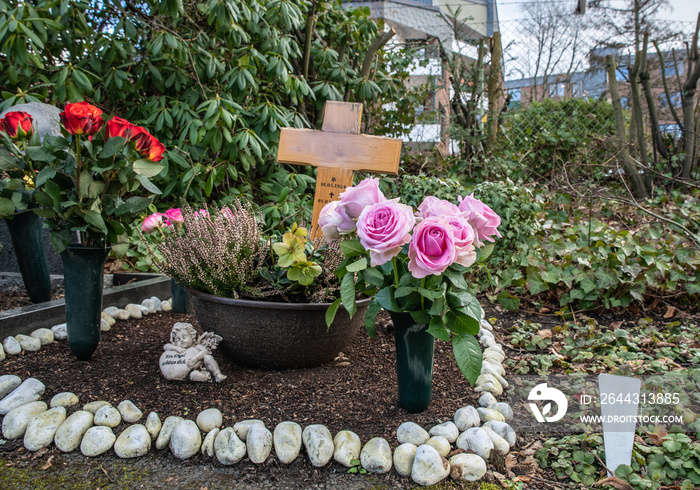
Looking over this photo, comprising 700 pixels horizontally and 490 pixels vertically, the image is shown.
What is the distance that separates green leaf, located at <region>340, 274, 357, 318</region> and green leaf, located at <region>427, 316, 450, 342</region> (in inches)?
8.3

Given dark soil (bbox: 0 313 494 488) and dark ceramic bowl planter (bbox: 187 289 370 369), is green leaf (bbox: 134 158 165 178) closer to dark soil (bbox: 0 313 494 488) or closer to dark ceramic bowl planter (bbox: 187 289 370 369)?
dark ceramic bowl planter (bbox: 187 289 370 369)

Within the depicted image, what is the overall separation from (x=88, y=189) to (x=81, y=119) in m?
0.24

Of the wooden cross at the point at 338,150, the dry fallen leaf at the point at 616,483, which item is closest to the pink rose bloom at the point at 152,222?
the wooden cross at the point at 338,150

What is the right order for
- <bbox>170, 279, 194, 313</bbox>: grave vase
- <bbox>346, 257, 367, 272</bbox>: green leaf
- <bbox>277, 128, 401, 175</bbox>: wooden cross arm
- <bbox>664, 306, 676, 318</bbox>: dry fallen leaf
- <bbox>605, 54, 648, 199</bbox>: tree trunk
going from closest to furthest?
1. <bbox>346, 257, 367, 272</bbox>: green leaf
2. <bbox>277, 128, 401, 175</bbox>: wooden cross arm
3. <bbox>170, 279, 194, 313</bbox>: grave vase
4. <bbox>664, 306, 676, 318</bbox>: dry fallen leaf
5. <bbox>605, 54, 648, 199</bbox>: tree trunk

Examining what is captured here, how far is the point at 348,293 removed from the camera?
4.22ft

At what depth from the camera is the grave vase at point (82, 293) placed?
171 centimetres

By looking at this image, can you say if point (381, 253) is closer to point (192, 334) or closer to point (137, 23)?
point (192, 334)

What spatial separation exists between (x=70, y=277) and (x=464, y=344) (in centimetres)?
142

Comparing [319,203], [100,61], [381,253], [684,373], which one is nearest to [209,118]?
[100,61]

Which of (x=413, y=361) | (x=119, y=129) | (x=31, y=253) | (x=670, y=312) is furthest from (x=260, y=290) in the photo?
(x=670, y=312)

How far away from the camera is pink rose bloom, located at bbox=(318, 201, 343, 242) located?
4.34 ft

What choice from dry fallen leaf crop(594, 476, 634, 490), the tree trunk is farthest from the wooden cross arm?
the tree trunk

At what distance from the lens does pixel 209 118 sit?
300 cm

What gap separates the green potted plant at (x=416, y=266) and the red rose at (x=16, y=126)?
1.11 metres
